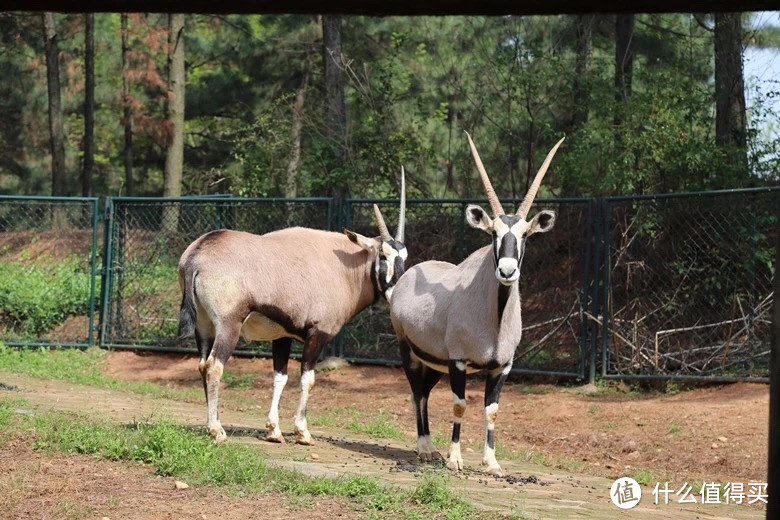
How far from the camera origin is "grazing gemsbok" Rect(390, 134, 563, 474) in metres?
7.82

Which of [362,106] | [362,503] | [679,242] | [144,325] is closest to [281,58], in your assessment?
[362,106]

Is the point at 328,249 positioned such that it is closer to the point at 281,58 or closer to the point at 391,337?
the point at 391,337

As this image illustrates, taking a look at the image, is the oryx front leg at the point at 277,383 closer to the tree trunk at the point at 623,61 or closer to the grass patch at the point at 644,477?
the grass patch at the point at 644,477

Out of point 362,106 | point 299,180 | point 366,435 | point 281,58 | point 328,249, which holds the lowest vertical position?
point 366,435

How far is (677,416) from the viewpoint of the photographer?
35.1ft

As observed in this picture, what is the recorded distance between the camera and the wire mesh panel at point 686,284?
12.2 meters

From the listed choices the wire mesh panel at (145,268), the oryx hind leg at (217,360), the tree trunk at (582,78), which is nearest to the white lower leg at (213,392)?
the oryx hind leg at (217,360)

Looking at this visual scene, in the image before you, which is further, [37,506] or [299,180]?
[299,180]

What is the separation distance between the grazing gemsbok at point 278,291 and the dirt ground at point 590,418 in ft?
4.07

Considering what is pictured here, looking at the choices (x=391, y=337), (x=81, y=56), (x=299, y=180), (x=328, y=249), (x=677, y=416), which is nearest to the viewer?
(x=328, y=249)

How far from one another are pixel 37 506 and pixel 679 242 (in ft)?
30.1

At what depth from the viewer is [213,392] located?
8.70 m

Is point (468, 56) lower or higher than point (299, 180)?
higher

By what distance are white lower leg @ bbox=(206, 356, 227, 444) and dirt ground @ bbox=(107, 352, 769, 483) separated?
1.63m
